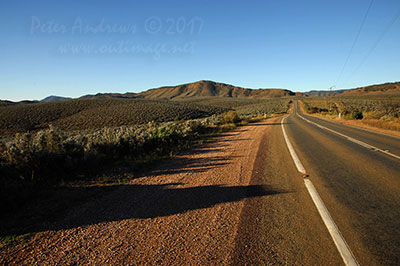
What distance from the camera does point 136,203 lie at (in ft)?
12.3

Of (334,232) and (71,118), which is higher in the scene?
(334,232)

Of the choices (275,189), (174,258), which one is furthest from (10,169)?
(275,189)

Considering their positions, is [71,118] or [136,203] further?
[71,118]

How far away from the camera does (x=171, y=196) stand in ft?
13.1

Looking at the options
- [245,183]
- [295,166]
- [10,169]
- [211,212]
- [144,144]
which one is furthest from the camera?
[144,144]

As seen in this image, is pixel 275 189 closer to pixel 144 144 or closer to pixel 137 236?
pixel 137 236

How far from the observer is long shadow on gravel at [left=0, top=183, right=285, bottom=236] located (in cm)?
320

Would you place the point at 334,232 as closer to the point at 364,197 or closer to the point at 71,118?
the point at 364,197

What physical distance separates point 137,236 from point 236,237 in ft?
4.47

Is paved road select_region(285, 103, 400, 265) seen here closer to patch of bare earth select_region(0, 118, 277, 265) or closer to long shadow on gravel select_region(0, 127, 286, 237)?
long shadow on gravel select_region(0, 127, 286, 237)

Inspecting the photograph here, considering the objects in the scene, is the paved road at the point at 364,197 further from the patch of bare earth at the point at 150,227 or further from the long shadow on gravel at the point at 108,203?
the patch of bare earth at the point at 150,227

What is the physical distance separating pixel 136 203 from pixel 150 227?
895 millimetres

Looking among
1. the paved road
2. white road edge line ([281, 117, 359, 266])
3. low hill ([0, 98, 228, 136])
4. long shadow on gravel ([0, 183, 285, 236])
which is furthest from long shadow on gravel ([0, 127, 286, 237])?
low hill ([0, 98, 228, 136])

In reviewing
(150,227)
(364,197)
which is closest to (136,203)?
(150,227)
